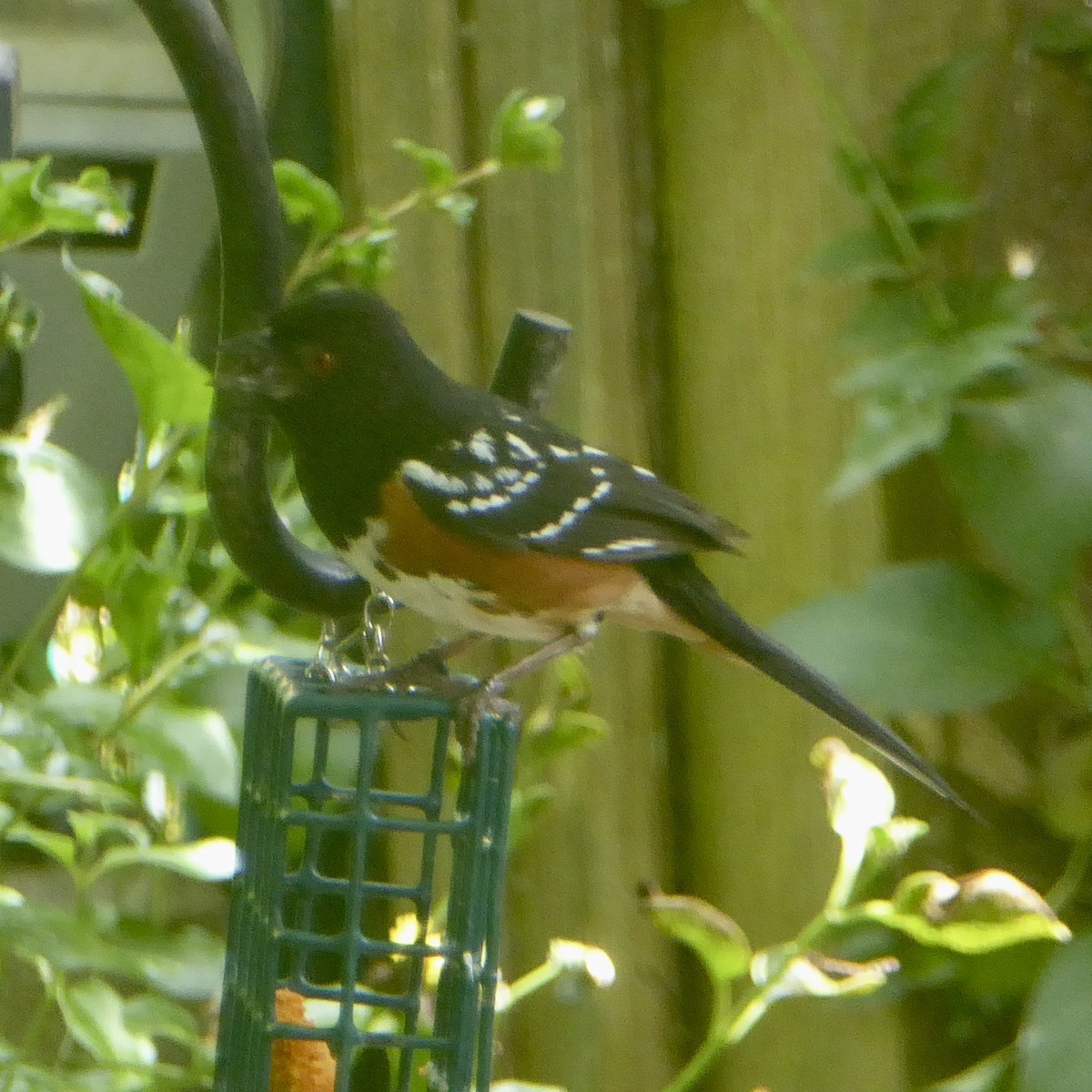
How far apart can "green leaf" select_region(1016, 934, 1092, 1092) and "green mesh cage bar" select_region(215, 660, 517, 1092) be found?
1.40ft

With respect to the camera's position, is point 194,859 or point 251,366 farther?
point 194,859

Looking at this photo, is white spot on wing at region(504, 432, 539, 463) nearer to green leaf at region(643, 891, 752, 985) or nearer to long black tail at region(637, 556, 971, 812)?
long black tail at region(637, 556, 971, 812)

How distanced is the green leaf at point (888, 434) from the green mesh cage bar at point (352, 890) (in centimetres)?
39

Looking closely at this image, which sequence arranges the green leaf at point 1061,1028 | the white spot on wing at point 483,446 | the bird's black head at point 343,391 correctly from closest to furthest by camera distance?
the bird's black head at point 343,391 → the white spot on wing at point 483,446 → the green leaf at point 1061,1028

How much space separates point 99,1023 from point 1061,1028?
0.65m

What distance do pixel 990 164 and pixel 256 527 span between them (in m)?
0.80

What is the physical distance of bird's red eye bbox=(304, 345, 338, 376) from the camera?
0.88m

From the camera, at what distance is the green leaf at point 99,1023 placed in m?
0.94

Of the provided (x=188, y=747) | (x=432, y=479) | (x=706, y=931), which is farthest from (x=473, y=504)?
(x=706, y=931)

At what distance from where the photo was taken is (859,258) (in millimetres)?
1219

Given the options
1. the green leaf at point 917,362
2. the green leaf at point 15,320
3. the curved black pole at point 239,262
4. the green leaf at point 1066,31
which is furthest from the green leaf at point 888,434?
the green leaf at point 15,320

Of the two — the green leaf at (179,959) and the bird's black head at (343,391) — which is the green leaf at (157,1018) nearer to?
the green leaf at (179,959)

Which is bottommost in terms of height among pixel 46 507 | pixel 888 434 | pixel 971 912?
pixel 971 912

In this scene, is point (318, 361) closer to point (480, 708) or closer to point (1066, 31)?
point (480, 708)
